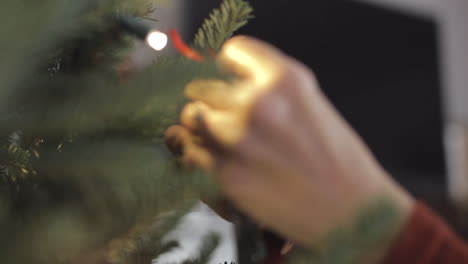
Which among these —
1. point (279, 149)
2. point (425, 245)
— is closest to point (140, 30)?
point (279, 149)

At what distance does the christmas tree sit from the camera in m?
0.19

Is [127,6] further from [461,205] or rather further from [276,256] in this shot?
[461,205]

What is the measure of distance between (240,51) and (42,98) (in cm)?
10

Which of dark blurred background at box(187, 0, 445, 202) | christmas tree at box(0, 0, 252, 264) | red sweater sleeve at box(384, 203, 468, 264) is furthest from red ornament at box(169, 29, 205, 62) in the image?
dark blurred background at box(187, 0, 445, 202)

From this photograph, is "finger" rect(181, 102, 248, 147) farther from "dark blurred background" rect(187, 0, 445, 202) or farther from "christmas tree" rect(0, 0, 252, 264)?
"dark blurred background" rect(187, 0, 445, 202)

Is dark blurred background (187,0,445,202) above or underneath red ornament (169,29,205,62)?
above

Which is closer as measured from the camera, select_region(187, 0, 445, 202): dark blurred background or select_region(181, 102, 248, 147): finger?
select_region(181, 102, 248, 147): finger

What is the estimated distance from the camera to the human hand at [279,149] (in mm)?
268

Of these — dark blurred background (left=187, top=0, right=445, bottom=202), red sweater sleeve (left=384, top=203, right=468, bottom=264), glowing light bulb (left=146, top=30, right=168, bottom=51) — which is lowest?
red sweater sleeve (left=384, top=203, right=468, bottom=264)

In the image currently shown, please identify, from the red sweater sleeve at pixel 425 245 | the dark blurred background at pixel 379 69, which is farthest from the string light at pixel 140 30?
the dark blurred background at pixel 379 69

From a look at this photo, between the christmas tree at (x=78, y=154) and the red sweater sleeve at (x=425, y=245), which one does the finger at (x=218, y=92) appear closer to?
the christmas tree at (x=78, y=154)

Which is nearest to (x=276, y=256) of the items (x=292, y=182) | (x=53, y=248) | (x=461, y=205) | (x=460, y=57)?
(x=292, y=182)

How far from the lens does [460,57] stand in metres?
2.70

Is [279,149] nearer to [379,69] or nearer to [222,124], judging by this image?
[222,124]
